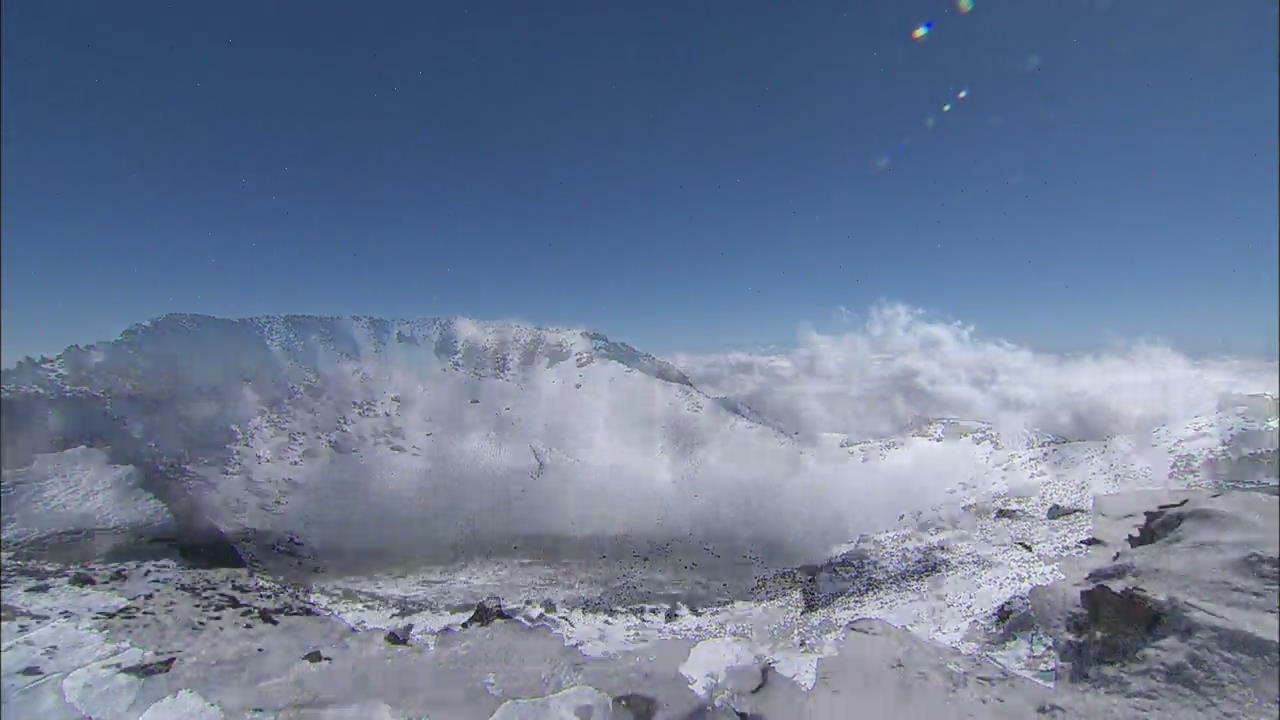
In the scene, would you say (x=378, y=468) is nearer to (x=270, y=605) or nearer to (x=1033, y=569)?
(x=270, y=605)

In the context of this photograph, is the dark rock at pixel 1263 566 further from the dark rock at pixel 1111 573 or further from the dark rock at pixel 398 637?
the dark rock at pixel 398 637

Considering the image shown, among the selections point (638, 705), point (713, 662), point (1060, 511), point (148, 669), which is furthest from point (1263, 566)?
point (148, 669)

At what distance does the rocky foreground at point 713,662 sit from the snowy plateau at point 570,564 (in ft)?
0.31

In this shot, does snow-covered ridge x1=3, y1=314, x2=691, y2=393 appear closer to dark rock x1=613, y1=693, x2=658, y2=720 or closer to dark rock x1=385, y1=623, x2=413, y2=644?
dark rock x1=385, y1=623, x2=413, y2=644

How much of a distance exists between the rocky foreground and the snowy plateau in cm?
9

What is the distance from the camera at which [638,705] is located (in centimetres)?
1231

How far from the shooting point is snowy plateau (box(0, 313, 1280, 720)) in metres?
12.7

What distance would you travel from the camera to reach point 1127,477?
1293 inches

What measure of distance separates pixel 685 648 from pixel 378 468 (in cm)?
6747

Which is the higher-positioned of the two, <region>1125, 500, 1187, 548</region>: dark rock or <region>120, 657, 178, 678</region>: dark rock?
<region>1125, 500, 1187, 548</region>: dark rock

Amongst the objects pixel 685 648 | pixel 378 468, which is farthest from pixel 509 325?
pixel 685 648

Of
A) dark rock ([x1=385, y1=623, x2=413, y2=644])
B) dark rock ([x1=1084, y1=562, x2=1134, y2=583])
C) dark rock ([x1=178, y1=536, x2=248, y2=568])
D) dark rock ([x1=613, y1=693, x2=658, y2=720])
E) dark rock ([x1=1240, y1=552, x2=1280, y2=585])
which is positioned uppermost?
dark rock ([x1=1240, y1=552, x2=1280, y2=585])

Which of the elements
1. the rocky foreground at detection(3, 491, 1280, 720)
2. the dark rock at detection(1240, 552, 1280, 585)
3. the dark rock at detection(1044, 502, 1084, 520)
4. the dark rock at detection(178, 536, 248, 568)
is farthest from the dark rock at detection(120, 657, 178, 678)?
the dark rock at detection(1044, 502, 1084, 520)

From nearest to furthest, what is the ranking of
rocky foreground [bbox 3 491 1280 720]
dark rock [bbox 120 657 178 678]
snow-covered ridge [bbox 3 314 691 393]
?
rocky foreground [bbox 3 491 1280 720] → dark rock [bbox 120 657 178 678] → snow-covered ridge [bbox 3 314 691 393]
